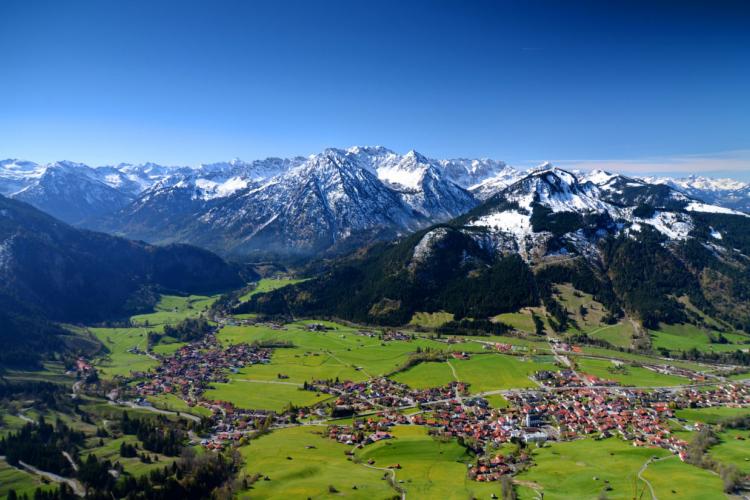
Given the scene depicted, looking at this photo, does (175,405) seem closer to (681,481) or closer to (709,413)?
(681,481)

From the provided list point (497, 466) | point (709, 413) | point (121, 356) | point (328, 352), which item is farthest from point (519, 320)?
point (121, 356)

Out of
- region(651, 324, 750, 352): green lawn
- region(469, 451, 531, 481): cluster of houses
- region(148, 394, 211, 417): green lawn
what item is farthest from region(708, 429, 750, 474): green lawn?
region(148, 394, 211, 417): green lawn

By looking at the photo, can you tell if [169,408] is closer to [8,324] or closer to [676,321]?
[8,324]

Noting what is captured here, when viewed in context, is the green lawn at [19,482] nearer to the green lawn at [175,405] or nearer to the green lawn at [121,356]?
the green lawn at [175,405]

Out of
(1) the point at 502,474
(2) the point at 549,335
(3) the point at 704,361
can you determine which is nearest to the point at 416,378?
(1) the point at 502,474

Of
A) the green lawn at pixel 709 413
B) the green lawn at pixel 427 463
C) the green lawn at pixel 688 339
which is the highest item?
the green lawn at pixel 688 339

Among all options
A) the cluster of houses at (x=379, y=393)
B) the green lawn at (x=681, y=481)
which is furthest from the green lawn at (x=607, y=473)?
the cluster of houses at (x=379, y=393)
